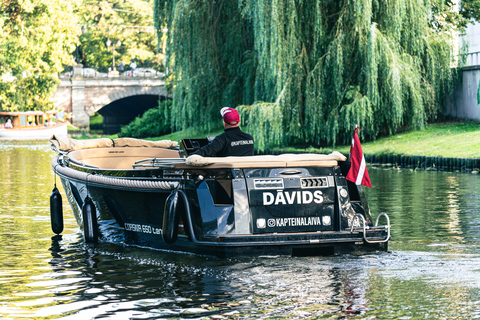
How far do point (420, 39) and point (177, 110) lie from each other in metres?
9.29

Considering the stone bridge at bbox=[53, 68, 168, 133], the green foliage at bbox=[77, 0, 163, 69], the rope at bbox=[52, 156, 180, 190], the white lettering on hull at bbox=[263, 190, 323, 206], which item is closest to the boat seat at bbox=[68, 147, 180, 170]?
the rope at bbox=[52, 156, 180, 190]

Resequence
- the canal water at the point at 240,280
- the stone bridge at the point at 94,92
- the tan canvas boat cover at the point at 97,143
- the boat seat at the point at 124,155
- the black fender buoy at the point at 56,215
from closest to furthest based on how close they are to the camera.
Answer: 1. the canal water at the point at 240,280
2. the black fender buoy at the point at 56,215
3. the tan canvas boat cover at the point at 97,143
4. the boat seat at the point at 124,155
5. the stone bridge at the point at 94,92

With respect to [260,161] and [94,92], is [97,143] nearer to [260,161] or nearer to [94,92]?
[260,161]

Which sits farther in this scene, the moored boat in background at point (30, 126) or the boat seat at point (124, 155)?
the moored boat in background at point (30, 126)

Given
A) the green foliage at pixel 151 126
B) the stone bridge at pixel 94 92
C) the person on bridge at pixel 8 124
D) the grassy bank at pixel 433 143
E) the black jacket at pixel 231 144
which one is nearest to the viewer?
the black jacket at pixel 231 144

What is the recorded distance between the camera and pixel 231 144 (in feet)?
31.8

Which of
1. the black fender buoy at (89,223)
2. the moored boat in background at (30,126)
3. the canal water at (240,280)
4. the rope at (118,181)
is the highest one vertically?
the moored boat in background at (30,126)

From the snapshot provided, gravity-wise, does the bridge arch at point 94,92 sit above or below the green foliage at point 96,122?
above

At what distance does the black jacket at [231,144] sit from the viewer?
960 centimetres

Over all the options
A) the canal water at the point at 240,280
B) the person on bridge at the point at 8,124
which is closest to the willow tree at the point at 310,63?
the canal water at the point at 240,280

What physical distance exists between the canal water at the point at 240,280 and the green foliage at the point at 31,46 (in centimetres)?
5026

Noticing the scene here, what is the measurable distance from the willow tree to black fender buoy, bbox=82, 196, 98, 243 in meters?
14.9

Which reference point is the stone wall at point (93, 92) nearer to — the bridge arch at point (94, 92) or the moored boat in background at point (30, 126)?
the bridge arch at point (94, 92)

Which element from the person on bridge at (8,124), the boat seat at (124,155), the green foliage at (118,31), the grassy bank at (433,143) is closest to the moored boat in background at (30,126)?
the person on bridge at (8,124)
